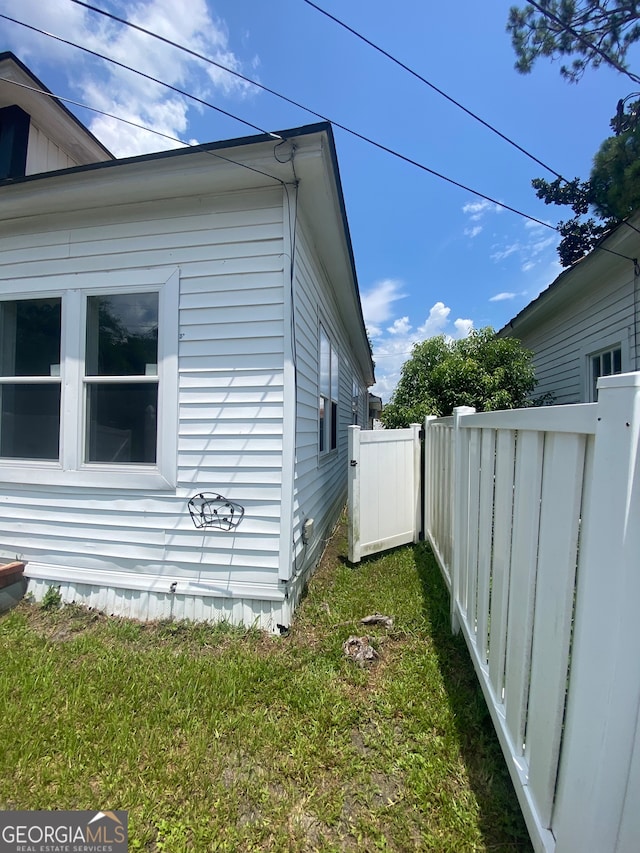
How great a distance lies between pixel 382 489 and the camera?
4.12 m

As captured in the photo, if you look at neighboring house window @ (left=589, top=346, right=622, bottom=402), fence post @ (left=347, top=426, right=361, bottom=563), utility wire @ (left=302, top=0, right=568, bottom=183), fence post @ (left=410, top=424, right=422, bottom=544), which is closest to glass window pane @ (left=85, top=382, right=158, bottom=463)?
fence post @ (left=347, top=426, right=361, bottom=563)

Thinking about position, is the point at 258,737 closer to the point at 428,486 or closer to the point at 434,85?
the point at 428,486

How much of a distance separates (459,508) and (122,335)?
2900mm

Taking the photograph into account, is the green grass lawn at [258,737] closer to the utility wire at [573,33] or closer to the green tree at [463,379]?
Answer: the green tree at [463,379]

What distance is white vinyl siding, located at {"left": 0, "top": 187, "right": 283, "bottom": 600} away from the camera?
2.85 m

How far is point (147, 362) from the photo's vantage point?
3.09 m

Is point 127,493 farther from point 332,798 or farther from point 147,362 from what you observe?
point 332,798

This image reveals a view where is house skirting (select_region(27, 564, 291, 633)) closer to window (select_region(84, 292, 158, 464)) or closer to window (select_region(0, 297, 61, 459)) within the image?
window (select_region(84, 292, 158, 464))

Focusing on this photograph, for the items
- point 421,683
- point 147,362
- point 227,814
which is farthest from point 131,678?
point 147,362

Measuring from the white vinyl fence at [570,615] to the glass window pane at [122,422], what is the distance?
8.32 feet

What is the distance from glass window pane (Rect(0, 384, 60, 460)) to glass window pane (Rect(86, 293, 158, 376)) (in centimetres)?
51

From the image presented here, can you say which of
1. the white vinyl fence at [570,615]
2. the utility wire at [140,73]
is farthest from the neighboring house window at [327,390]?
the white vinyl fence at [570,615]

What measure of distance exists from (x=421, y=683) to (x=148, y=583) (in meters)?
2.08

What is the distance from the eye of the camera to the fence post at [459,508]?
7.68ft
